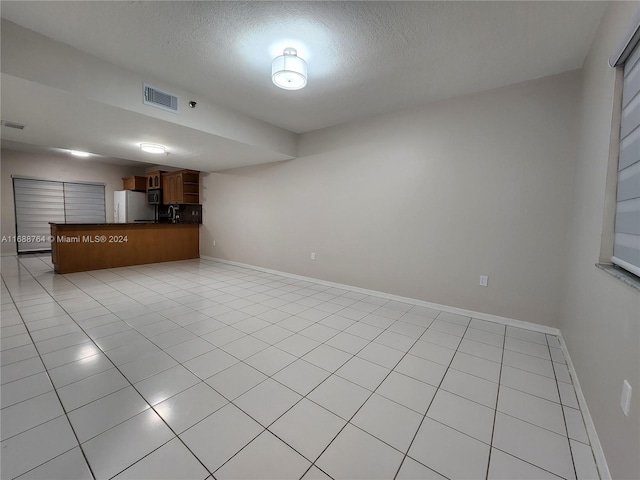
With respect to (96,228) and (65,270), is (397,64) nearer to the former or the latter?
(96,228)

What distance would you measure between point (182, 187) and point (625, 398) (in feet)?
24.8

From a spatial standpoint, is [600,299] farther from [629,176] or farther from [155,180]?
[155,180]

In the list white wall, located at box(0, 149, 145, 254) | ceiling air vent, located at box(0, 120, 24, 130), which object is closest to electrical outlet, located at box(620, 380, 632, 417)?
ceiling air vent, located at box(0, 120, 24, 130)

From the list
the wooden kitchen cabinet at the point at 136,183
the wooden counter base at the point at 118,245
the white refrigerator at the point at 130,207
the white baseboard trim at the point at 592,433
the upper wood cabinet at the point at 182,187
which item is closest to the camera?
the white baseboard trim at the point at 592,433

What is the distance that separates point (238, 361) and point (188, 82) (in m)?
2.89

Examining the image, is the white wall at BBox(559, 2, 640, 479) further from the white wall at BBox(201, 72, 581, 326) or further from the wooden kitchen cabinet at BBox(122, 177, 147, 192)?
the wooden kitchen cabinet at BBox(122, 177, 147, 192)

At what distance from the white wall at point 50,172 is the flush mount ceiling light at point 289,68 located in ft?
26.2

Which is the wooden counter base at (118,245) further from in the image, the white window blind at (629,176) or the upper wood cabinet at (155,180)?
the white window blind at (629,176)

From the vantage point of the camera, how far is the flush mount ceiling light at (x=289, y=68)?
2.17 metres

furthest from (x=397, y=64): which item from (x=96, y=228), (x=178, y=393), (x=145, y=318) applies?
(x=96, y=228)

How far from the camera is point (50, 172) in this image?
6883mm

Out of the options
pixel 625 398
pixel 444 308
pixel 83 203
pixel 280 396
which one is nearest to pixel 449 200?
pixel 444 308

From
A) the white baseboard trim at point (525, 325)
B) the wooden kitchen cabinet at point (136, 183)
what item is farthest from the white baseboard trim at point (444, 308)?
the wooden kitchen cabinet at point (136, 183)

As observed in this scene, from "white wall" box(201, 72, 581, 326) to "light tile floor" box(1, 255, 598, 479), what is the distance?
558 millimetres
